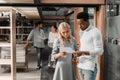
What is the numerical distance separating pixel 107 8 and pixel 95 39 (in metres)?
1.65

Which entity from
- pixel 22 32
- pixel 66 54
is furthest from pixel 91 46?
pixel 22 32

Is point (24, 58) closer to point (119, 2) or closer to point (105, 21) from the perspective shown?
point (105, 21)

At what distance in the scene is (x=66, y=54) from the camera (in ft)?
12.7

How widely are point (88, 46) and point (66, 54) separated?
1.10 ft

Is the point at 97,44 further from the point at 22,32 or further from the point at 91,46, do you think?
the point at 22,32

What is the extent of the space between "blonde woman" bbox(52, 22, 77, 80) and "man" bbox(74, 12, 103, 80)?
172 millimetres

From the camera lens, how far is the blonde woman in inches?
153

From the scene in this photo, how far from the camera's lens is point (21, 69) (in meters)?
9.26

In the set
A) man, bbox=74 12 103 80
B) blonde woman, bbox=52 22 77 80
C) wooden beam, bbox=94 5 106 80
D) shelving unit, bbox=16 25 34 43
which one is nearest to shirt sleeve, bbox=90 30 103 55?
man, bbox=74 12 103 80

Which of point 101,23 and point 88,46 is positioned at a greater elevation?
point 101,23

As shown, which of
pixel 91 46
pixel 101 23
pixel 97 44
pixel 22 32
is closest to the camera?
pixel 97 44

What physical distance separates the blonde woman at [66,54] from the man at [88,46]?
0.17 meters

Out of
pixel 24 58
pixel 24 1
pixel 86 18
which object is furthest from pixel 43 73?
pixel 86 18

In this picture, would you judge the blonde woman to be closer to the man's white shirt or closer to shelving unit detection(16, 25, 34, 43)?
the man's white shirt
